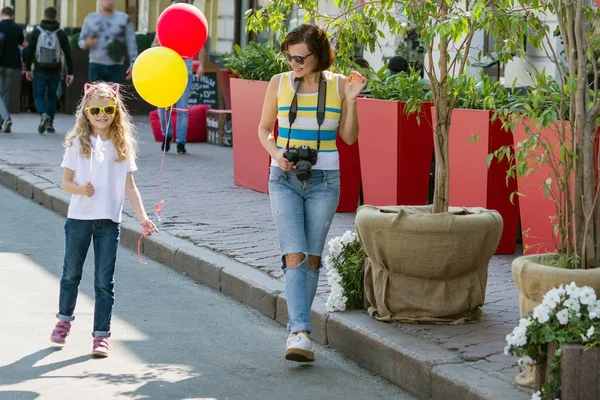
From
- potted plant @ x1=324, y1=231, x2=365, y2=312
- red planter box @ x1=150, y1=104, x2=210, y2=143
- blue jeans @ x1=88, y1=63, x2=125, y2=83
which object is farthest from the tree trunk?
red planter box @ x1=150, y1=104, x2=210, y2=143

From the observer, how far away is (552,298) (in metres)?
4.76

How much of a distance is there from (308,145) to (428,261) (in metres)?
0.87

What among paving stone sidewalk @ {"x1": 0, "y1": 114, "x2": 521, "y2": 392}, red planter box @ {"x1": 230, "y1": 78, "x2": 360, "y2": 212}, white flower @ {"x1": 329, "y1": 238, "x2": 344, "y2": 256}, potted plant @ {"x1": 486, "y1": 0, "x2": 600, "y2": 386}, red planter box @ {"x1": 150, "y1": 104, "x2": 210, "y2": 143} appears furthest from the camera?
red planter box @ {"x1": 150, "y1": 104, "x2": 210, "y2": 143}

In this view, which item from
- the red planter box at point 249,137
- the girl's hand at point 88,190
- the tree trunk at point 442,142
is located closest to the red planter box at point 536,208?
the tree trunk at point 442,142

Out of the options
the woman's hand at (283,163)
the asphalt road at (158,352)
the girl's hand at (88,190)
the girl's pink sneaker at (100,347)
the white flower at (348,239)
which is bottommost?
the asphalt road at (158,352)

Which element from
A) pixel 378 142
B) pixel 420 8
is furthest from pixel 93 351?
pixel 378 142

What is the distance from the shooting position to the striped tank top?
6117mm

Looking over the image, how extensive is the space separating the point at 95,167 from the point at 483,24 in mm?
2106

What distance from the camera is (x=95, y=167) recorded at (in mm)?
6250

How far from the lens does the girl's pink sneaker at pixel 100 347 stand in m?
6.13

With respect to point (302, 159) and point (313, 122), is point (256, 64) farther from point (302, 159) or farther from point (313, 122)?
point (302, 159)

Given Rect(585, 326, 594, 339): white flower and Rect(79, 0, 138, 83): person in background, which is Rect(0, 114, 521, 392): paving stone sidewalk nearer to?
Rect(585, 326, 594, 339): white flower

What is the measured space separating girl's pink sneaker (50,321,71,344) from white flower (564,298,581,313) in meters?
2.80

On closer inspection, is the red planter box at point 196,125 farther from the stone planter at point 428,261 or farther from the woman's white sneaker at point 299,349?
the woman's white sneaker at point 299,349
